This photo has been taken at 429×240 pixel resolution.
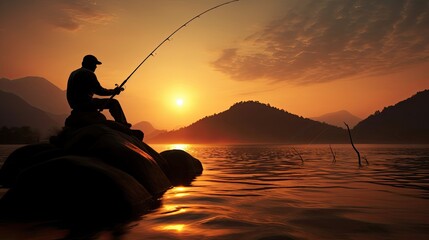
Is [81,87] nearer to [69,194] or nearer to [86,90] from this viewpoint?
[86,90]

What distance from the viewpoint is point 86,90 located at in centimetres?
920

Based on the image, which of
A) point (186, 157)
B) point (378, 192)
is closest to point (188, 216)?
point (378, 192)

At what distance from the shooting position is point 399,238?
156 inches

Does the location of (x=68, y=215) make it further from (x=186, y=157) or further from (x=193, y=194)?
(x=186, y=157)

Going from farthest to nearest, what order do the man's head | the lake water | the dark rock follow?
the man's head < the dark rock < the lake water

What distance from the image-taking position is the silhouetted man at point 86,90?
9.02 m

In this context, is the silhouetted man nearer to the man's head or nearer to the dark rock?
the man's head

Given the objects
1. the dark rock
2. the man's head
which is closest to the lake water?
the dark rock

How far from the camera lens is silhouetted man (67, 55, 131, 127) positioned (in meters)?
9.02

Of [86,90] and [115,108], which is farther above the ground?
[86,90]

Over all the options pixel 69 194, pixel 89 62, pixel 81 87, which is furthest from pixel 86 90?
pixel 69 194

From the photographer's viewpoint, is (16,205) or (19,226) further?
(16,205)

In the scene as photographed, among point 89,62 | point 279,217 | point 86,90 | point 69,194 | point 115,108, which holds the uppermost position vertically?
point 89,62

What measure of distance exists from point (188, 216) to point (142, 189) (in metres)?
1.72
